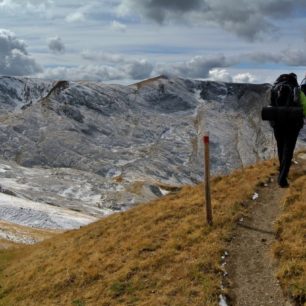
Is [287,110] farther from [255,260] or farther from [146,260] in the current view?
[146,260]

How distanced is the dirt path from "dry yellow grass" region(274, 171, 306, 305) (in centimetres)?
33

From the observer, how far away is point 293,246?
15.4m

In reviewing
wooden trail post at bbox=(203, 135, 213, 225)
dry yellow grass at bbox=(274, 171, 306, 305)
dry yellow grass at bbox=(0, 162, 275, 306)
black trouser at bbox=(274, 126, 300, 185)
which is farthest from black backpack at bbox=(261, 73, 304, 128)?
dry yellow grass at bbox=(0, 162, 275, 306)

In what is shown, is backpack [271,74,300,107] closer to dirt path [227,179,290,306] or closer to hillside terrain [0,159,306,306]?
hillside terrain [0,159,306,306]

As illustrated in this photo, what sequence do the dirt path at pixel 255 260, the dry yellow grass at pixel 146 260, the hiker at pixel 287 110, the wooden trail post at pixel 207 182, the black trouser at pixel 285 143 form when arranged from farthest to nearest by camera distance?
the black trouser at pixel 285 143
the hiker at pixel 287 110
the wooden trail post at pixel 207 182
the dry yellow grass at pixel 146 260
the dirt path at pixel 255 260

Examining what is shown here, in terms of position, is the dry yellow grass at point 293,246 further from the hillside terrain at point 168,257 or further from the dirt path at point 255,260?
the dirt path at point 255,260

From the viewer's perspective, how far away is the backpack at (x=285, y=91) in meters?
18.0

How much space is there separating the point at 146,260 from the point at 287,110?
755cm

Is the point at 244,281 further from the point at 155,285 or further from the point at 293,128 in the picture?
the point at 293,128

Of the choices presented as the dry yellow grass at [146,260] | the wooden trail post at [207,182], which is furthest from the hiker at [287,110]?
the dry yellow grass at [146,260]

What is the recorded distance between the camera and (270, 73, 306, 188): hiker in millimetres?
17969

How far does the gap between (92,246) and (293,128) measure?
401 inches

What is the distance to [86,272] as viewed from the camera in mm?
18031

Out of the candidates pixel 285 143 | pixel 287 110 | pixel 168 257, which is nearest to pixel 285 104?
pixel 287 110
